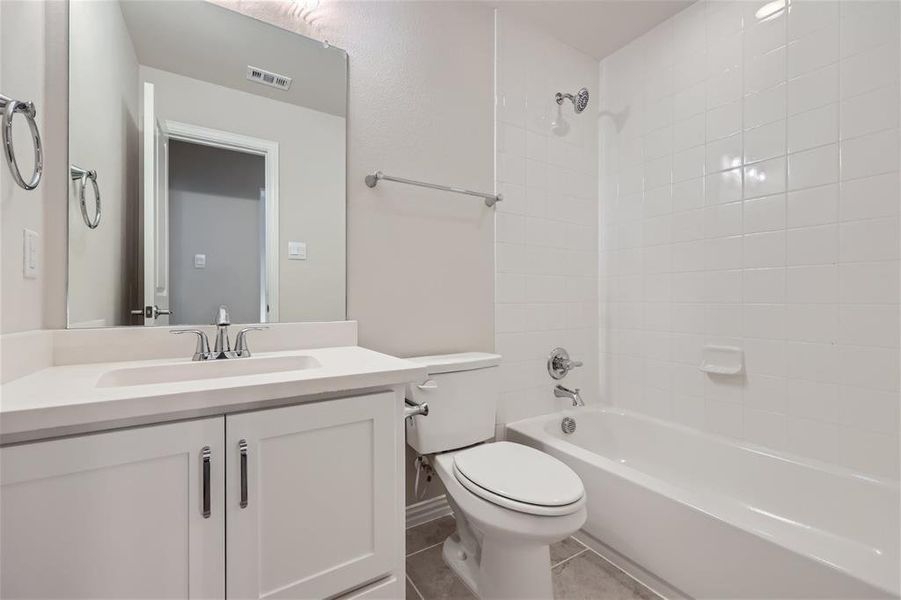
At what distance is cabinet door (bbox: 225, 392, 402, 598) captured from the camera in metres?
0.78

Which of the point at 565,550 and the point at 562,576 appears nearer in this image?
the point at 562,576

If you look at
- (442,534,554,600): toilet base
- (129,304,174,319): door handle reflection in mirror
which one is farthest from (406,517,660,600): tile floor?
(129,304,174,319): door handle reflection in mirror

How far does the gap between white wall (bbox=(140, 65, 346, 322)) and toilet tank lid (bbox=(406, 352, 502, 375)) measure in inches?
15.3

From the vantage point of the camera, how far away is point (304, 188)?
141 cm

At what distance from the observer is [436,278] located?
5.65 feet

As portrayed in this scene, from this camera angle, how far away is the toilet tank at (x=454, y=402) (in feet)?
4.59

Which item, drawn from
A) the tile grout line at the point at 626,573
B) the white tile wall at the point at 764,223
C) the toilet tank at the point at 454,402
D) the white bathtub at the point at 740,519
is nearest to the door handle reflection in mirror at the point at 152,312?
the toilet tank at the point at 454,402

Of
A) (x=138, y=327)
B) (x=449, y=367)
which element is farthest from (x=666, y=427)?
(x=138, y=327)

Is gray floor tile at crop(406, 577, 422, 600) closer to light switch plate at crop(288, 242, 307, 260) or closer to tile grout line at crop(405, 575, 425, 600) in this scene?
tile grout line at crop(405, 575, 425, 600)

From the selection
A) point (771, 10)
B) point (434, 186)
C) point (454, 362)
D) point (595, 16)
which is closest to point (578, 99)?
point (595, 16)

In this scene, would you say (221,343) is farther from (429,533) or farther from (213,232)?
(429,533)

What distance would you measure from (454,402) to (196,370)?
2.79 ft

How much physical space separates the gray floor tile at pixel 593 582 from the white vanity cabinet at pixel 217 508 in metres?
0.72

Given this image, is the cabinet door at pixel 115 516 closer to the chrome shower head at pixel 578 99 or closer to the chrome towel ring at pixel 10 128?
the chrome towel ring at pixel 10 128
